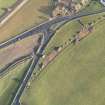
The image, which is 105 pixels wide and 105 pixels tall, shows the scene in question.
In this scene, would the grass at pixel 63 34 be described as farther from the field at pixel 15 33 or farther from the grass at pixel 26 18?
the grass at pixel 26 18

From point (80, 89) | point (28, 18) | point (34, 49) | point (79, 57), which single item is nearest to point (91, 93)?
point (80, 89)

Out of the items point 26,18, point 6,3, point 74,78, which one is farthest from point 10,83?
point 6,3

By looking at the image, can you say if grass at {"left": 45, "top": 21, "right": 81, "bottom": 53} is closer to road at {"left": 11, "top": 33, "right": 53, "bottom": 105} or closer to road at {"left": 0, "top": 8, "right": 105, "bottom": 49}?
road at {"left": 11, "top": 33, "right": 53, "bottom": 105}

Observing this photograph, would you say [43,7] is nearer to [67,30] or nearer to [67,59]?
[67,30]

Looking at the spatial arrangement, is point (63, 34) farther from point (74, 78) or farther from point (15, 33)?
point (74, 78)

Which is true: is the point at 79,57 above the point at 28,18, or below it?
below
